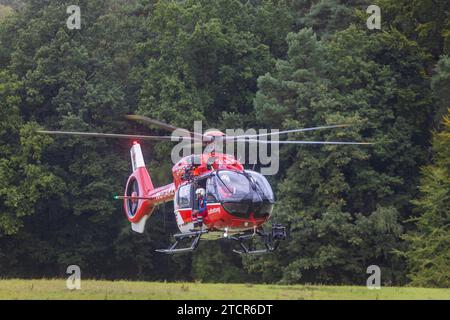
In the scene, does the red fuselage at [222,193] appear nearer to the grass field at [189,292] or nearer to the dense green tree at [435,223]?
the grass field at [189,292]

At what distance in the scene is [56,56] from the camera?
46031 millimetres

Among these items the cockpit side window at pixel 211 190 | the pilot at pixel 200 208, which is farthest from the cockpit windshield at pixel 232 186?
the pilot at pixel 200 208

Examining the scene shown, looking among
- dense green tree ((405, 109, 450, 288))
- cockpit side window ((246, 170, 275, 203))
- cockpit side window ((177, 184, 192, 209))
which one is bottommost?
dense green tree ((405, 109, 450, 288))

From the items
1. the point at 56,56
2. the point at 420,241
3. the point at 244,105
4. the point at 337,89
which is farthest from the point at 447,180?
the point at 56,56

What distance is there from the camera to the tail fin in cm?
2757

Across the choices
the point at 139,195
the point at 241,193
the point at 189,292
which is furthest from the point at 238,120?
the point at 189,292

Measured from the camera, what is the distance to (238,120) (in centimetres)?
4534

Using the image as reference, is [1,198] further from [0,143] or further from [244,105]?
[244,105]

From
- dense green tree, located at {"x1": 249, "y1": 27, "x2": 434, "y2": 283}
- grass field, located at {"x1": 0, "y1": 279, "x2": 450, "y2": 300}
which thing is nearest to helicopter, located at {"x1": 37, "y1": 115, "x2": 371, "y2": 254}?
grass field, located at {"x1": 0, "y1": 279, "x2": 450, "y2": 300}

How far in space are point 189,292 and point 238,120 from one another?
25.8 meters

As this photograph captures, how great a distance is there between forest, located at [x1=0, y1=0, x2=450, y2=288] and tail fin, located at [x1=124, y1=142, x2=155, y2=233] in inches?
518

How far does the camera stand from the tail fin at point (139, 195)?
90.5 ft

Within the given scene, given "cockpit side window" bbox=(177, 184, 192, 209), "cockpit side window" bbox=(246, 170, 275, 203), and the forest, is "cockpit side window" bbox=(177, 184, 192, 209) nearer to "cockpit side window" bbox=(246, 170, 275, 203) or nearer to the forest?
"cockpit side window" bbox=(246, 170, 275, 203)
